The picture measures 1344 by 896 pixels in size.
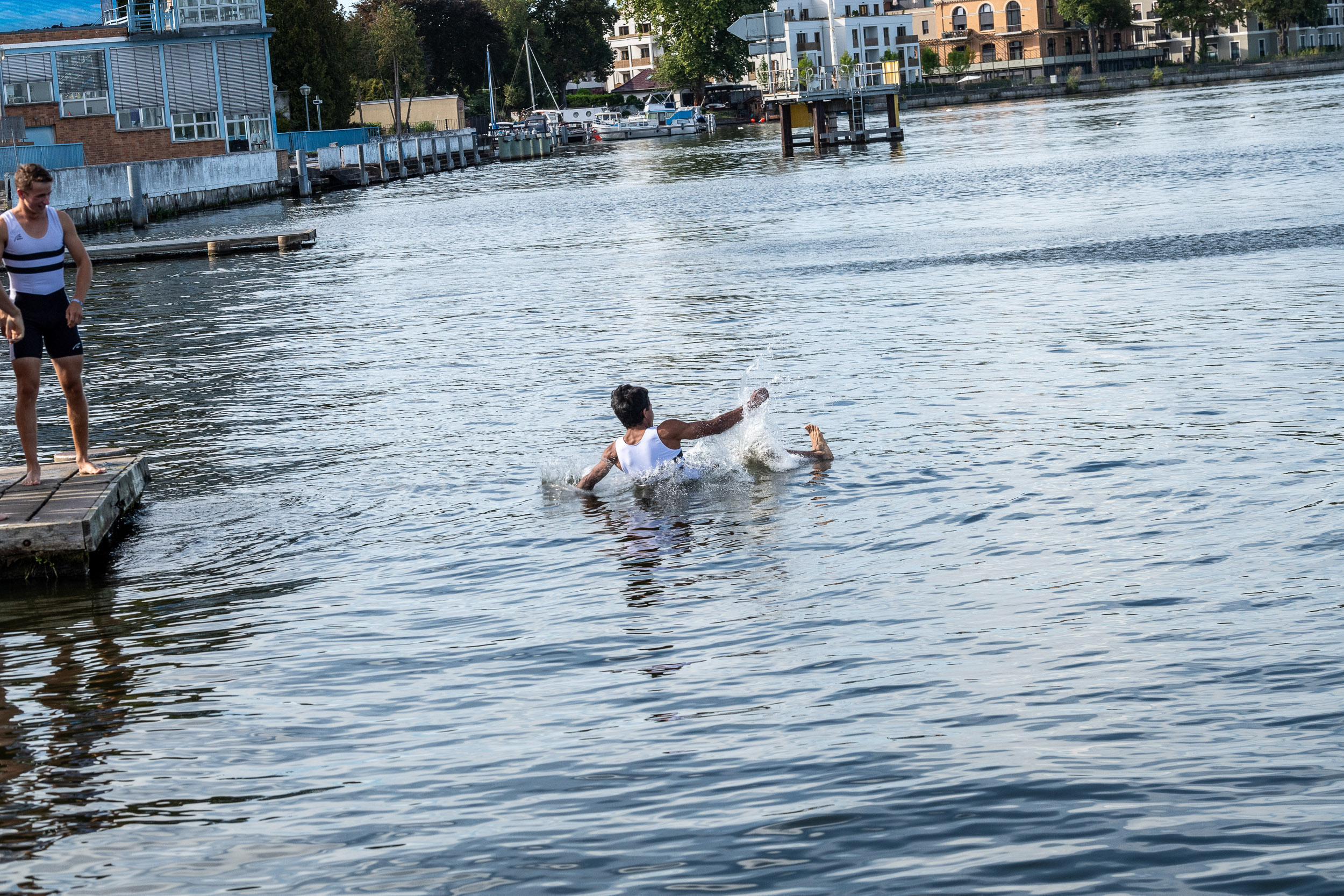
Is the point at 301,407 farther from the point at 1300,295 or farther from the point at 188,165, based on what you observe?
the point at 188,165

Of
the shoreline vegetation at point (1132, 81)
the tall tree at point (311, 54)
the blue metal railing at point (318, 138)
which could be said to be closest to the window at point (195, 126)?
the blue metal railing at point (318, 138)

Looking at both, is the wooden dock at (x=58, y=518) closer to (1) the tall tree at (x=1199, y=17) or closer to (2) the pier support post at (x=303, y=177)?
(2) the pier support post at (x=303, y=177)

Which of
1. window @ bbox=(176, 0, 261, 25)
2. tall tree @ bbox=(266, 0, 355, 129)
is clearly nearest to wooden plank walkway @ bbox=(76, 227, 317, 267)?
window @ bbox=(176, 0, 261, 25)

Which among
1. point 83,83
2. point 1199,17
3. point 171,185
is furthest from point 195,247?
point 1199,17

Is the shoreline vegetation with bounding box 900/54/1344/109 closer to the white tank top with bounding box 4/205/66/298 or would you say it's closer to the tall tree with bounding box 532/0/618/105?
the tall tree with bounding box 532/0/618/105

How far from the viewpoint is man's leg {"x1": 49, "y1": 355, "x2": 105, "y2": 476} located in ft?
34.8

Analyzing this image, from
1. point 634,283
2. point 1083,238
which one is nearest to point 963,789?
point 634,283

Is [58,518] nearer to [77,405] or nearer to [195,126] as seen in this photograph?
[77,405]

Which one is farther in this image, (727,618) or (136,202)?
(136,202)

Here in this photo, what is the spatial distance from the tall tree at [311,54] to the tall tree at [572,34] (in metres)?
70.4

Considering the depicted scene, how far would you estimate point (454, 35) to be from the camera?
418 feet

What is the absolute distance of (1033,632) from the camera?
7.61 m

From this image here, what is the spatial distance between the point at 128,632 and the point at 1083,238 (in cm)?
2181

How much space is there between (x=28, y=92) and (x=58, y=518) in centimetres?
6415
